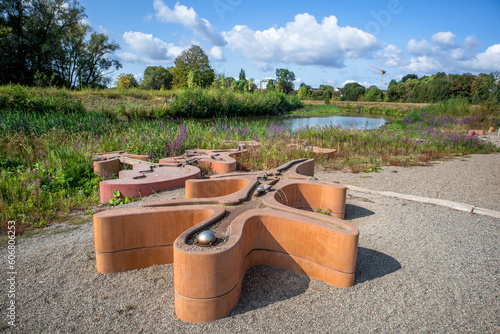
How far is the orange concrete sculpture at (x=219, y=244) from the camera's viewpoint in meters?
2.15

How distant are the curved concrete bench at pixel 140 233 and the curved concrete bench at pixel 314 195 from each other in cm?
115

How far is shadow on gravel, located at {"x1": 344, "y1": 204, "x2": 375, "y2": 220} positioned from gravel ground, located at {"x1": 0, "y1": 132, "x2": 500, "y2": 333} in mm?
379

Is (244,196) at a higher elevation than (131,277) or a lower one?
higher

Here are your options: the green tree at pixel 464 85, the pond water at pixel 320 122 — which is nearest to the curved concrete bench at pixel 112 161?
the pond water at pixel 320 122

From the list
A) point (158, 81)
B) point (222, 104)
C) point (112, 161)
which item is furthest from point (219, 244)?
point (158, 81)

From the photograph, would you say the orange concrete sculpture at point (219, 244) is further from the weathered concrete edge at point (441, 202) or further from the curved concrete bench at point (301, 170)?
the weathered concrete edge at point (441, 202)

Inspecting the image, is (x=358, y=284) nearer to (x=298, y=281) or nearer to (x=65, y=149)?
(x=298, y=281)

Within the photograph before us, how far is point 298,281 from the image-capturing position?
2.69m

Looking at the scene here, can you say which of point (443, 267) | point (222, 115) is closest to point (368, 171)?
point (443, 267)

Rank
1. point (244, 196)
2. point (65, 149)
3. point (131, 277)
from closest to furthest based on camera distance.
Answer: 1. point (131, 277)
2. point (244, 196)
3. point (65, 149)

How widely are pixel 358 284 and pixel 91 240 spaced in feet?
8.71

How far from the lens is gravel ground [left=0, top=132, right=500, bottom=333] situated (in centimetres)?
217

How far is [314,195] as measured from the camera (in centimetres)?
394

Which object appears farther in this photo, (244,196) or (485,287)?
(244,196)
